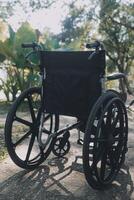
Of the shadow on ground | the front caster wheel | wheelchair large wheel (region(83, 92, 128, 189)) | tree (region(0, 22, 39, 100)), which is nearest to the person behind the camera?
wheelchair large wheel (region(83, 92, 128, 189))

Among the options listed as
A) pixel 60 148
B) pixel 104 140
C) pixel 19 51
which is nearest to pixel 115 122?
pixel 104 140

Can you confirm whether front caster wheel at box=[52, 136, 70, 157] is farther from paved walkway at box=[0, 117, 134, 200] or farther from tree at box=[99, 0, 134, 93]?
tree at box=[99, 0, 134, 93]

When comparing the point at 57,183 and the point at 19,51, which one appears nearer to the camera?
the point at 57,183

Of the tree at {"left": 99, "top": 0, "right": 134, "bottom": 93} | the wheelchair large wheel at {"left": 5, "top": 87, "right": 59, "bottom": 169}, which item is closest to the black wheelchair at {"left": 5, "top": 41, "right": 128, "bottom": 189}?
the wheelchair large wheel at {"left": 5, "top": 87, "right": 59, "bottom": 169}

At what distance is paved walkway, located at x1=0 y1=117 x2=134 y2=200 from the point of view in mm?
3654

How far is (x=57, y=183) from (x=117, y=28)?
26.3 metres

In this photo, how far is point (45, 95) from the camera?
14.3ft

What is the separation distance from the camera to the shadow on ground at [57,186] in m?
3.64

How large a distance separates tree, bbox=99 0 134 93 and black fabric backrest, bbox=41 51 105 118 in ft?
62.3

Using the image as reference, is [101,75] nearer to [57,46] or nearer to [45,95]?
[45,95]

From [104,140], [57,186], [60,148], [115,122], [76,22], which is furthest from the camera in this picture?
[76,22]

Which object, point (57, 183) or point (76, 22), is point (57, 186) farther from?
point (76, 22)

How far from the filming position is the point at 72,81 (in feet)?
13.5

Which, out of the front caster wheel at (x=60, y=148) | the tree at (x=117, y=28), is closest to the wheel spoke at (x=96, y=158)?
the front caster wheel at (x=60, y=148)
